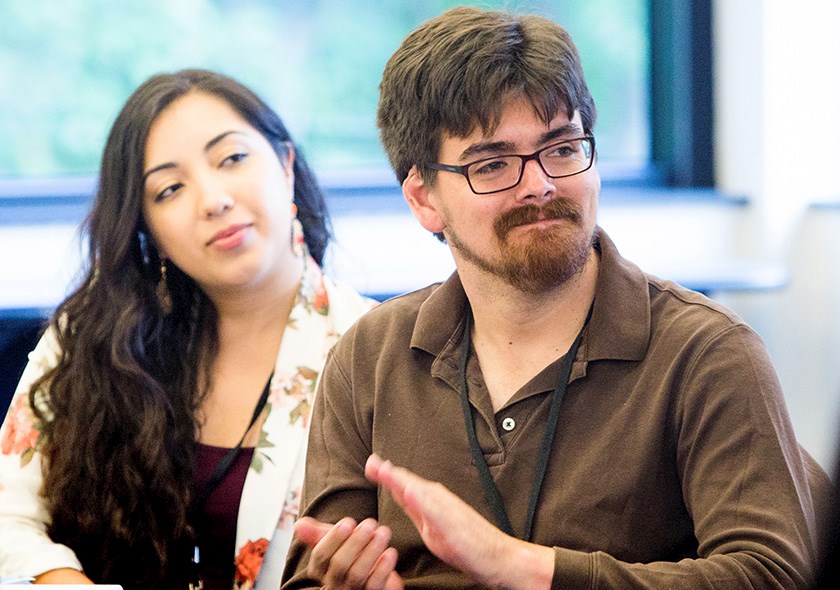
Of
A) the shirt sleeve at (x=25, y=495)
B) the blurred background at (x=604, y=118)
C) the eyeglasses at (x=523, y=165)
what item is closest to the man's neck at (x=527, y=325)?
the eyeglasses at (x=523, y=165)

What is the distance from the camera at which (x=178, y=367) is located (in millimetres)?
2242

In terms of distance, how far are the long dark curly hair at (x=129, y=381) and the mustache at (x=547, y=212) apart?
851 mm

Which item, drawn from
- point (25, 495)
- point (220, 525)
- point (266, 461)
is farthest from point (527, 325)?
point (25, 495)

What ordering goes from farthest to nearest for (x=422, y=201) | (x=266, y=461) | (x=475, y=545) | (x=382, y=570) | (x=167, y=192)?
1. (x=167, y=192)
2. (x=266, y=461)
3. (x=422, y=201)
4. (x=382, y=570)
5. (x=475, y=545)

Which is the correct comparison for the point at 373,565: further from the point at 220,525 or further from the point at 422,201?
the point at 220,525

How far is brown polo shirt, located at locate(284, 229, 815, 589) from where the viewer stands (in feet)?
4.48

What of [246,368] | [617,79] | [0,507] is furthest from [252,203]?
[617,79]

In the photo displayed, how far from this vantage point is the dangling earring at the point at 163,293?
7.51 feet

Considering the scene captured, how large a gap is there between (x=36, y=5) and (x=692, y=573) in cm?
291

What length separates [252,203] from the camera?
2.16 metres

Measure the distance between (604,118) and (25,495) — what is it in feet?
7.90

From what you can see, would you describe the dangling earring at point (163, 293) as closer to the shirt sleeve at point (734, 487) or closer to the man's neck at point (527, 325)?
the man's neck at point (527, 325)

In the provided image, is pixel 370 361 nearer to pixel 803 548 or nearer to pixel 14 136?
pixel 803 548

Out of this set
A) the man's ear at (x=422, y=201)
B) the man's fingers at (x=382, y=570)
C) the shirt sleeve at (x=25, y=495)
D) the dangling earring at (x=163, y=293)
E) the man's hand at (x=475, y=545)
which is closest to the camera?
the man's hand at (x=475, y=545)
